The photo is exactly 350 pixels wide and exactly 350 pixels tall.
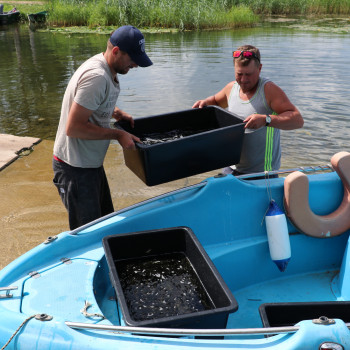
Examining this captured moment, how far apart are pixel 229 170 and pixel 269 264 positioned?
0.73 metres

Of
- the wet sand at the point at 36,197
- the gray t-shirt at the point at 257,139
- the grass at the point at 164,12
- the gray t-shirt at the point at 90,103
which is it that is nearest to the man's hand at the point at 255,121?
the gray t-shirt at the point at 257,139

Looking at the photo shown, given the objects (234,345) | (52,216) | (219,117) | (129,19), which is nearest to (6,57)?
(129,19)

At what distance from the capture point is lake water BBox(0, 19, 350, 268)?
462 centimetres

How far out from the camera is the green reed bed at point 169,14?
17797 mm

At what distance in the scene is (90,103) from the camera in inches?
97.8

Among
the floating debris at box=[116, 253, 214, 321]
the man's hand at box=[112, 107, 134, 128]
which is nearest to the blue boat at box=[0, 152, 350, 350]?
the floating debris at box=[116, 253, 214, 321]

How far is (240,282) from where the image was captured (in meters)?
2.87

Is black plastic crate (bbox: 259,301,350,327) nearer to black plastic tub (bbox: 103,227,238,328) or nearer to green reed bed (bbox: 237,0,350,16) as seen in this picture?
black plastic tub (bbox: 103,227,238,328)

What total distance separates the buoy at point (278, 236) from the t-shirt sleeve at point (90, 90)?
4.06 ft

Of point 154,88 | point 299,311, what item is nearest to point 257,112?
point 299,311

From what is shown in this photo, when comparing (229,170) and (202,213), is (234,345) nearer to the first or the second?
(202,213)

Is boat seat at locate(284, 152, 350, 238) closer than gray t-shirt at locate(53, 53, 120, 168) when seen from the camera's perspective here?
No

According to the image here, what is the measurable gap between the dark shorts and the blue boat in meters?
0.33

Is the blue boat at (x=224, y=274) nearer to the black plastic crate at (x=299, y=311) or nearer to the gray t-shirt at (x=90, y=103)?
the black plastic crate at (x=299, y=311)
